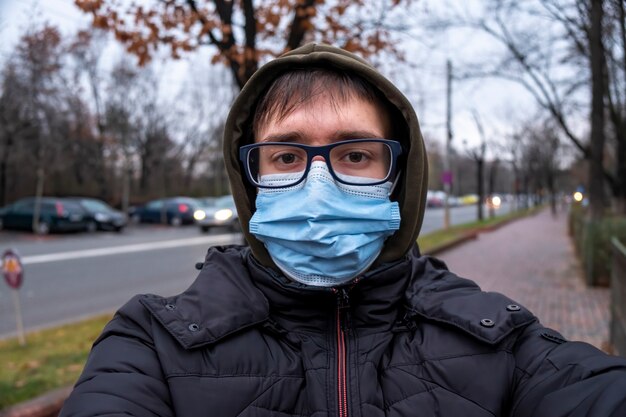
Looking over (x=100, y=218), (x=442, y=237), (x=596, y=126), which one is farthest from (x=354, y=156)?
(x=100, y=218)

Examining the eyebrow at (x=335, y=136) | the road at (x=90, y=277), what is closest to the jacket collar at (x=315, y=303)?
the eyebrow at (x=335, y=136)

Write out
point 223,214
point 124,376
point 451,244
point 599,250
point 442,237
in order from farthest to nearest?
point 223,214 → point 442,237 → point 451,244 → point 599,250 → point 124,376

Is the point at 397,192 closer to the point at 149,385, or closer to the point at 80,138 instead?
the point at 149,385

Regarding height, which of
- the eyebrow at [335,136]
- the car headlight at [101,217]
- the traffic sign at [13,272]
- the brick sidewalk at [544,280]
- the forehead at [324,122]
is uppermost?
the forehead at [324,122]

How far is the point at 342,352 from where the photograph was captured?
4.63 feet

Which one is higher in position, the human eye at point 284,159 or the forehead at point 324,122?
the forehead at point 324,122

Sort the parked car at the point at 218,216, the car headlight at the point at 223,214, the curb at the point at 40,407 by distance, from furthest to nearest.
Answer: the parked car at the point at 218,216 → the car headlight at the point at 223,214 → the curb at the point at 40,407

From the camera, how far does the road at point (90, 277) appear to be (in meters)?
7.99

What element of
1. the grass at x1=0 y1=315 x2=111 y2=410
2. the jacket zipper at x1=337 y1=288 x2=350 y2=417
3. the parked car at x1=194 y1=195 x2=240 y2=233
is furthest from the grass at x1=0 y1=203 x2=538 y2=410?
the parked car at x1=194 y1=195 x2=240 y2=233

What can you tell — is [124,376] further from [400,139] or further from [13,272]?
[13,272]

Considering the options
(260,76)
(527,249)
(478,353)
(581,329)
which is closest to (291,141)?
(260,76)

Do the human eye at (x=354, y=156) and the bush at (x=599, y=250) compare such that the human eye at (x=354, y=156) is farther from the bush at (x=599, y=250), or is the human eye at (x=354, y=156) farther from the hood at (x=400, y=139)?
the bush at (x=599, y=250)

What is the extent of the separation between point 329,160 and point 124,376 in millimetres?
786

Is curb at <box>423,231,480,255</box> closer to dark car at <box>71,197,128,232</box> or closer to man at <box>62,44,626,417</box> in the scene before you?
man at <box>62,44,626,417</box>
